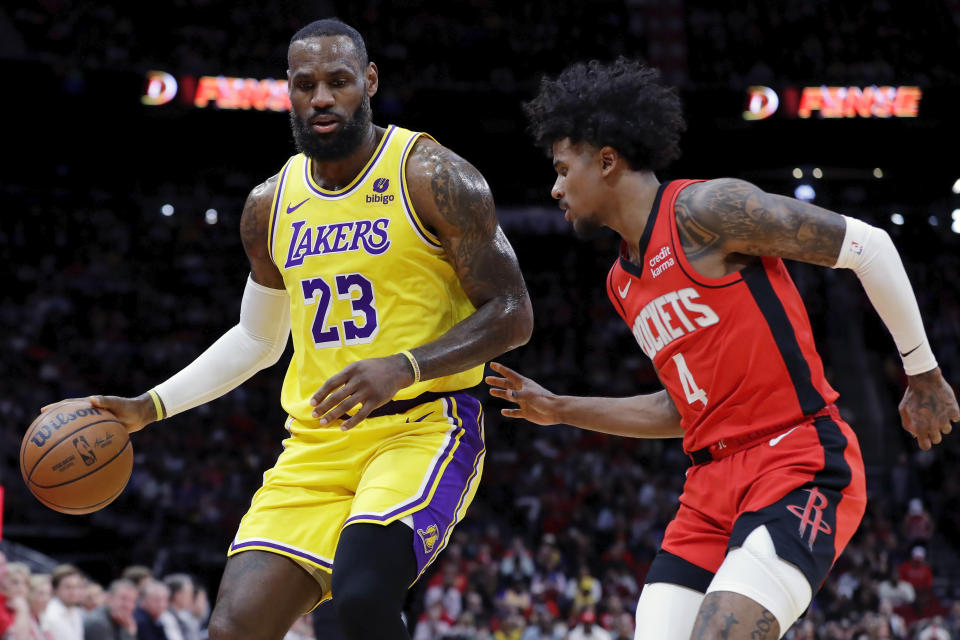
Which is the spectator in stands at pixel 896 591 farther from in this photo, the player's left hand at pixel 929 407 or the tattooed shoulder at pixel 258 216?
the tattooed shoulder at pixel 258 216

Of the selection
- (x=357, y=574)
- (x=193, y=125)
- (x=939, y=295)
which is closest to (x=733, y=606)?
(x=357, y=574)

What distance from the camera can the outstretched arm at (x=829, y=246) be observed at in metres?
3.32

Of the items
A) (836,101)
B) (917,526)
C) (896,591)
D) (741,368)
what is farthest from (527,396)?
(836,101)

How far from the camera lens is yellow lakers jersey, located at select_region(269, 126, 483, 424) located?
3.81 m

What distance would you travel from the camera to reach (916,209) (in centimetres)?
2378

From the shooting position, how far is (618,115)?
3.74 m

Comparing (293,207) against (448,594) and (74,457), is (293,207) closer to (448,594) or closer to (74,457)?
(74,457)

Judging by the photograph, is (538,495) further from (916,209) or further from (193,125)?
(916,209)

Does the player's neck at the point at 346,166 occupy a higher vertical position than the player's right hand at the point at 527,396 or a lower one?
higher

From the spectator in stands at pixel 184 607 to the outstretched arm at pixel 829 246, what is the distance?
7.78 m

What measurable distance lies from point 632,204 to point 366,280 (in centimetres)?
92

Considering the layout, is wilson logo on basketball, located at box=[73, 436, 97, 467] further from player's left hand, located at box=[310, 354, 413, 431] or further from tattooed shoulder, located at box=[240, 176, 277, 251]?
player's left hand, located at box=[310, 354, 413, 431]

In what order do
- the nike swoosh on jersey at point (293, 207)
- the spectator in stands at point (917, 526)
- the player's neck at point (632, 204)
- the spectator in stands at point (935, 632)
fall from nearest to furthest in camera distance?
the player's neck at point (632, 204) → the nike swoosh on jersey at point (293, 207) → the spectator in stands at point (935, 632) → the spectator in stands at point (917, 526)

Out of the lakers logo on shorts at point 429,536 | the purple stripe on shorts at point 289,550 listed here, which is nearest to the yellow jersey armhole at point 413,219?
the lakers logo on shorts at point 429,536
